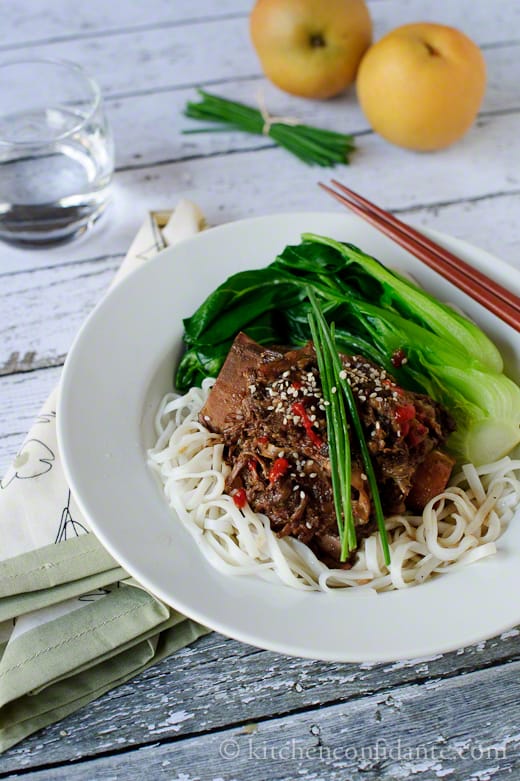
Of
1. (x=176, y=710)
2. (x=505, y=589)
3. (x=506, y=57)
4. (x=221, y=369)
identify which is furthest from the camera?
(x=506, y=57)

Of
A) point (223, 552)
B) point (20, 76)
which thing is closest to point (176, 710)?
point (223, 552)

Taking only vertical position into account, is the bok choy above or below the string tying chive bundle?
below

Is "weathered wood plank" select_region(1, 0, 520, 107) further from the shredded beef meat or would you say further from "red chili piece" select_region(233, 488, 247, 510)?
"red chili piece" select_region(233, 488, 247, 510)

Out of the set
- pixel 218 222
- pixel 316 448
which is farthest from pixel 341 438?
pixel 218 222

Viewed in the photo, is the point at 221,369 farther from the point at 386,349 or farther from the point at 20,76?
the point at 20,76

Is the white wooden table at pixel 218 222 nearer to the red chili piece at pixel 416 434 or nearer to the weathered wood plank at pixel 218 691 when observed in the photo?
the weathered wood plank at pixel 218 691

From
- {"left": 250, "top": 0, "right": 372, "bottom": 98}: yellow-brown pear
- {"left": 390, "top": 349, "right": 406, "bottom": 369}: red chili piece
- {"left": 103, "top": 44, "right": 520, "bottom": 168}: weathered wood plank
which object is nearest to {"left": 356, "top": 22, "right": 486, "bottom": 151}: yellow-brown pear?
{"left": 250, "top": 0, "right": 372, "bottom": 98}: yellow-brown pear
